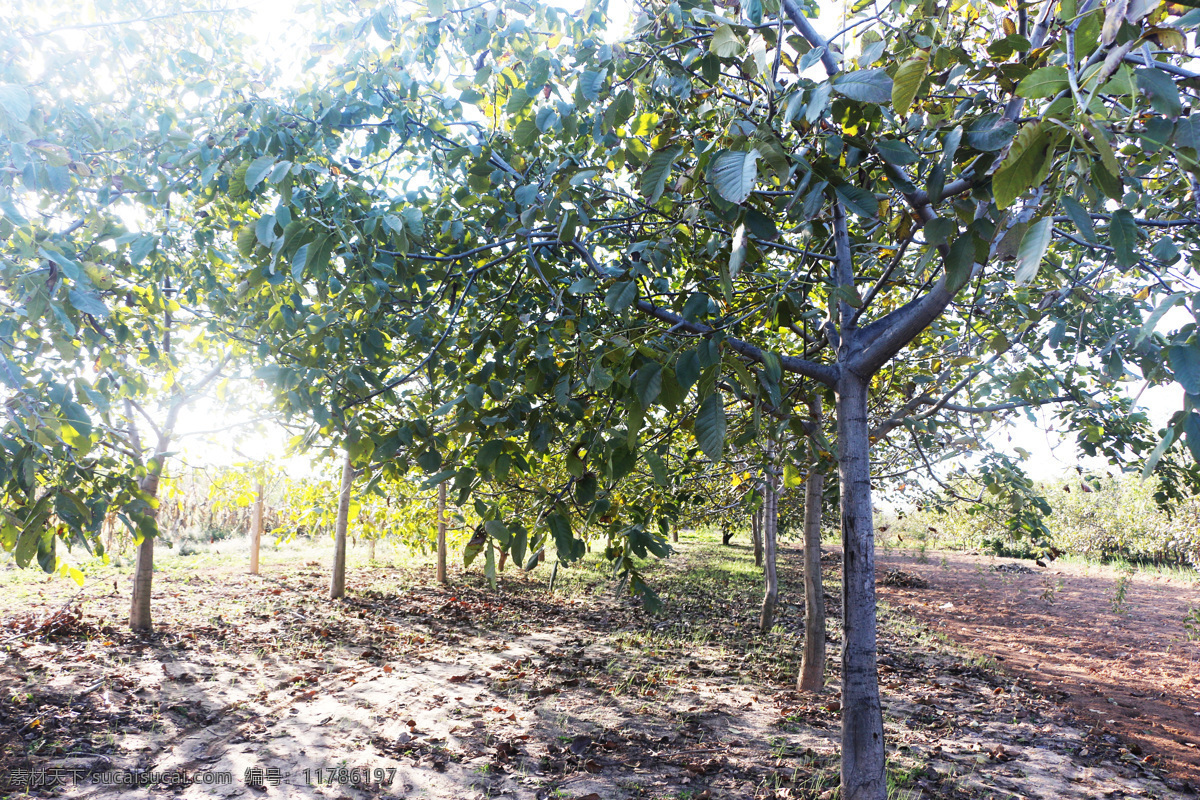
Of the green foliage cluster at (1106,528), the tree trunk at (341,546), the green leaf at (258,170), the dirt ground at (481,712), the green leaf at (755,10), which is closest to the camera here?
the green leaf at (258,170)

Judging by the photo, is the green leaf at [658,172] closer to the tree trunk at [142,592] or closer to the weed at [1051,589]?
the tree trunk at [142,592]

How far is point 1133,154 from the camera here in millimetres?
2012

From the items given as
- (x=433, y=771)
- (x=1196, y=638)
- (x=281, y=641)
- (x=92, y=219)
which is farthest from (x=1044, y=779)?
(x=1196, y=638)

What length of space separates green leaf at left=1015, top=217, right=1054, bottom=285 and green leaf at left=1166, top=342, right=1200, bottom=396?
14.0 inches

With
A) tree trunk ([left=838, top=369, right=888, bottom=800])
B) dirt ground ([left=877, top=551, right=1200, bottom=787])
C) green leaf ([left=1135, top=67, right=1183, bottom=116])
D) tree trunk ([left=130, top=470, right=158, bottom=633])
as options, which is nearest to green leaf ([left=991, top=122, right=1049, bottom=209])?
green leaf ([left=1135, top=67, right=1183, bottom=116])

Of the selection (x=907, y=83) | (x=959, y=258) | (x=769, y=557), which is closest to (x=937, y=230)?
(x=959, y=258)

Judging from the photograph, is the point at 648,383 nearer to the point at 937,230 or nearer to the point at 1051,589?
the point at 937,230

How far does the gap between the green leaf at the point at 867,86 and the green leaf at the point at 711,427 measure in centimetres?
74

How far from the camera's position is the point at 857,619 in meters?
2.49

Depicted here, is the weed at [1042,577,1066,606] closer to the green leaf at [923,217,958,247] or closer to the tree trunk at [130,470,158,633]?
the green leaf at [923,217,958,247]

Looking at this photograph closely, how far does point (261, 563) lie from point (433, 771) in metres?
11.1

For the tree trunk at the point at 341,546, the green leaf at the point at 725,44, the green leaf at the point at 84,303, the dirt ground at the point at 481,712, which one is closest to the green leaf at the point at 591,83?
the green leaf at the point at 725,44

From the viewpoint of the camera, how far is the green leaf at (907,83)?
1408 millimetres

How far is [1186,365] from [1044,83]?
→ 0.56 metres
